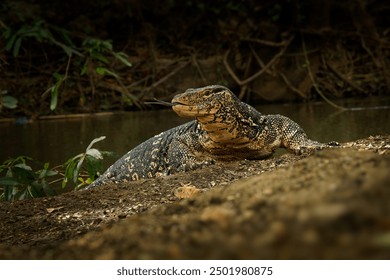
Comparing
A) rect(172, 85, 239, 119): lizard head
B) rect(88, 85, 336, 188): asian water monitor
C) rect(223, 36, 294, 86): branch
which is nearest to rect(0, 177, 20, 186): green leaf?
rect(88, 85, 336, 188): asian water monitor

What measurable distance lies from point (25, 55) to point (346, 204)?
419 inches

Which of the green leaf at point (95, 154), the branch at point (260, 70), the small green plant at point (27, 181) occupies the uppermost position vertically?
the branch at point (260, 70)

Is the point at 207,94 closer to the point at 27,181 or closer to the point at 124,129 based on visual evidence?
the point at 27,181

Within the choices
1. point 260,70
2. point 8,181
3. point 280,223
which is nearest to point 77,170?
point 8,181

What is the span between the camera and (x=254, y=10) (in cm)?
1227

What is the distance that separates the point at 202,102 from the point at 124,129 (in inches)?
125

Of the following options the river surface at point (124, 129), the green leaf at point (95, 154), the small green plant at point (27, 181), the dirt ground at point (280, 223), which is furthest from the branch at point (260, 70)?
the dirt ground at point (280, 223)

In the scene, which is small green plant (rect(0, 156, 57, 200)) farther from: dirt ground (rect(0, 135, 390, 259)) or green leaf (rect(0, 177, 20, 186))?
dirt ground (rect(0, 135, 390, 259))

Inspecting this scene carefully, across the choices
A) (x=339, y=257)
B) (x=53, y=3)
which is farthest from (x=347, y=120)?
(x=53, y=3)

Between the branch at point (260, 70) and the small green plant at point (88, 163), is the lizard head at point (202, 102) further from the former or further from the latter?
the branch at point (260, 70)

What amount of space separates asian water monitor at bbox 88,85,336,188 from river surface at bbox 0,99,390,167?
2.39 ft

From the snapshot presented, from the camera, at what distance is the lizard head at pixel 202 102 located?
4.30 metres

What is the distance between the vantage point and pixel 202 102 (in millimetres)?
4344

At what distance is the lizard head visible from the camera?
430 cm
